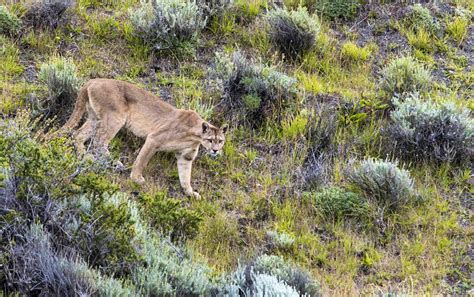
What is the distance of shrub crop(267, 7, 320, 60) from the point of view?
37.6 ft

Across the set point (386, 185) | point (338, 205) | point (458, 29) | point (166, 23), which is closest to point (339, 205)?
point (338, 205)

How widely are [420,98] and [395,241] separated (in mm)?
3005

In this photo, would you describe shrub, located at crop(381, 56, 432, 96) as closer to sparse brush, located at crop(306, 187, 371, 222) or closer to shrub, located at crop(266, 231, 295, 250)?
sparse brush, located at crop(306, 187, 371, 222)

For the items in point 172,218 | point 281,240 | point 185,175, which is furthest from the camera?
point 185,175

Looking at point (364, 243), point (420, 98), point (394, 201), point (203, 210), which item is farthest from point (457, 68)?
point (203, 210)

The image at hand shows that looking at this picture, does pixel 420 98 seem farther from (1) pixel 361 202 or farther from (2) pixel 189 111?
(2) pixel 189 111

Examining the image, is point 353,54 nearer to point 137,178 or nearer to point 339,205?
point 339,205

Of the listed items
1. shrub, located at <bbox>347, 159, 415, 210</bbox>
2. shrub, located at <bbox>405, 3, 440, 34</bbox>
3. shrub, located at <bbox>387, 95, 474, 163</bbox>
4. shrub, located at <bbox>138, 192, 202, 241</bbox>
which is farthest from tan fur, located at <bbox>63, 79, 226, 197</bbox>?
shrub, located at <bbox>405, 3, 440, 34</bbox>

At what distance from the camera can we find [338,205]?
8.50 meters

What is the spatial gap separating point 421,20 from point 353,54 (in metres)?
1.71

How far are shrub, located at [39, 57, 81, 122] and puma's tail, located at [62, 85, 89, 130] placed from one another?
51 cm

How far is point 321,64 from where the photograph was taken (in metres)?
11.5

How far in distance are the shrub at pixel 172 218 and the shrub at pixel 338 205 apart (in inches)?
64.6

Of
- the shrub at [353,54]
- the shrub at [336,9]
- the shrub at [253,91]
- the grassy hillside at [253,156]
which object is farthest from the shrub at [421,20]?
the shrub at [253,91]
